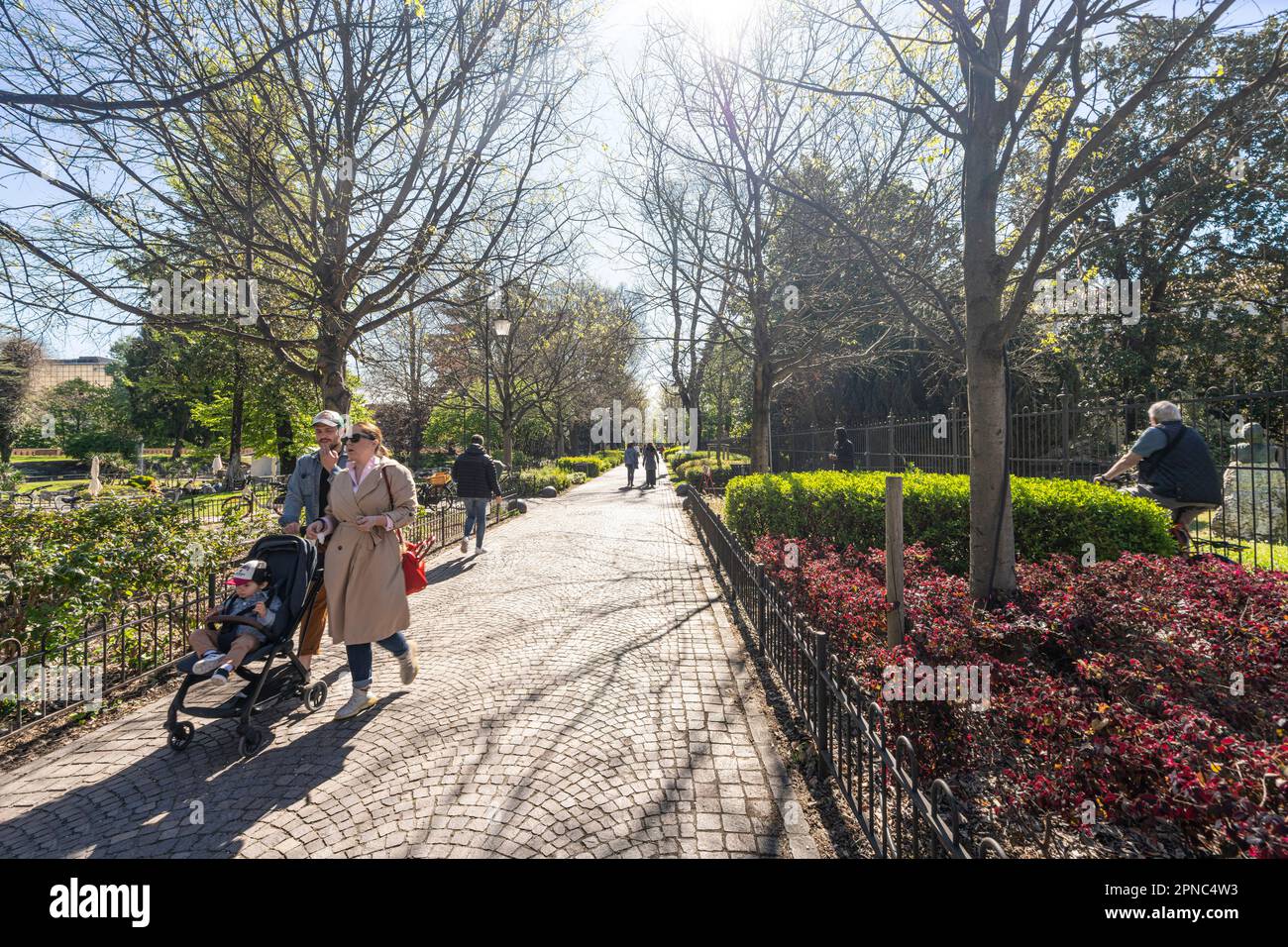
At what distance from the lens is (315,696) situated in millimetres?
4098

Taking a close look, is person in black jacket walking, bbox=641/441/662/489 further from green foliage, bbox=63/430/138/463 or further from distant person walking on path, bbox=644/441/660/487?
green foliage, bbox=63/430/138/463

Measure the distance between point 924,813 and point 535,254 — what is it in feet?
37.9

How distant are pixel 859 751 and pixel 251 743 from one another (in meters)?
3.47

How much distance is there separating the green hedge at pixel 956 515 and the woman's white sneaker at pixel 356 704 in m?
5.60

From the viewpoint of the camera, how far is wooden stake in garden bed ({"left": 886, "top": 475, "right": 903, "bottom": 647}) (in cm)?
358

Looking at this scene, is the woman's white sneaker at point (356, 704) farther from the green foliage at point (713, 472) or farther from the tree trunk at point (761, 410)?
the green foliage at point (713, 472)

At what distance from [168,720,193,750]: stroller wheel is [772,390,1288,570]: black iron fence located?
6.93 meters

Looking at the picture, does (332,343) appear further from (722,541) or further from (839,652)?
(839,652)

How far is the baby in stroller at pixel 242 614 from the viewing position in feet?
11.1

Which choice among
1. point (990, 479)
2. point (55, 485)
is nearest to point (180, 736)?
point (990, 479)

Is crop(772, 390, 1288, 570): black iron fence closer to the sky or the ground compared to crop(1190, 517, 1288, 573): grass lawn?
closer to the sky

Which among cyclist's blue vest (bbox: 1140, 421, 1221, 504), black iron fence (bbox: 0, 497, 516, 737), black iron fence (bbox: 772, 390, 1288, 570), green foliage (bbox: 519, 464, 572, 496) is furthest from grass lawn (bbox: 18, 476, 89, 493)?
cyclist's blue vest (bbox: 1140, 421, 1221, 504)

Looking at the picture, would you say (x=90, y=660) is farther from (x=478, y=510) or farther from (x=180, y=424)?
(x=180, y=424)

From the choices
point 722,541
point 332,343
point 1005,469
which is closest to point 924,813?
point 1005,469
